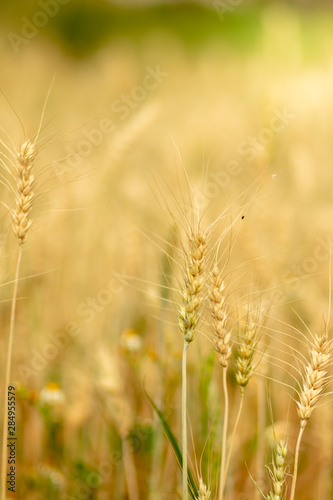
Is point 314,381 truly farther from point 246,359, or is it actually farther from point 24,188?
point 24,188

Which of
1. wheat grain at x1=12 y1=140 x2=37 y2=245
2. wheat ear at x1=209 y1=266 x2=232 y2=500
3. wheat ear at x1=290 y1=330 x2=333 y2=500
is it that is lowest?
wheat ear at x1=290 y1=330 x2=333 y2=500

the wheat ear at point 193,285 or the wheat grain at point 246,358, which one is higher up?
the wheat ear at point 193,285

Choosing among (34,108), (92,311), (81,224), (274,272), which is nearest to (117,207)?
(81,224)

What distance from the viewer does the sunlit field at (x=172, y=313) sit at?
89 cm

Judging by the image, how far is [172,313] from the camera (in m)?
1.61

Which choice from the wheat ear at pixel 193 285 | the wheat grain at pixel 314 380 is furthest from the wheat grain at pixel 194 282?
the wheat grain at pixel 314 380

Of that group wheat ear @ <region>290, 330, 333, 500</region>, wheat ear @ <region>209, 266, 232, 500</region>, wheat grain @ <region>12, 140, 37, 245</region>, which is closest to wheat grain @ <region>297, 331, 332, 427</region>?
wheat ear @ <region>290, 330, 333, 500</region>

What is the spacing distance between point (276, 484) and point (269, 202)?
1140 mm


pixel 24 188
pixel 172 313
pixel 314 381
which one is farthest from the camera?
pixel 172 313

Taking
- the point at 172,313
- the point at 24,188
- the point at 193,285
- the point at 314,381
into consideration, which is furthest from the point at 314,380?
the point at 172,313

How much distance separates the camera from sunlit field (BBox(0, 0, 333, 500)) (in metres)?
0.89

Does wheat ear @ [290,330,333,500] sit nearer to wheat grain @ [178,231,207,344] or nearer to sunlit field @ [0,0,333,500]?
sunlit field @ [0,0,333,500]

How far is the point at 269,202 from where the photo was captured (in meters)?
1.77

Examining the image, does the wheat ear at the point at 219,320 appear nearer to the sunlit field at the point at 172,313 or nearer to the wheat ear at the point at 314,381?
the sunlit field at the point at 172,313
